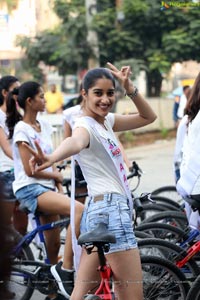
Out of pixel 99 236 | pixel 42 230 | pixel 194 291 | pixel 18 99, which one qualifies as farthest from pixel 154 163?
pixel 99 236

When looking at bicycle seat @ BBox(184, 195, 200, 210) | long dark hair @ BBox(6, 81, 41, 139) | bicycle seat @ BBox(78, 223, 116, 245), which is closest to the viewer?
bicycle seat @ BBox(78, 223, 116, 245)

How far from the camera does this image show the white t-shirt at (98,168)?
145 inches

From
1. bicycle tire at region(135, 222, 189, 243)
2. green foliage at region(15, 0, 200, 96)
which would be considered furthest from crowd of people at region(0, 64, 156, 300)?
green foliage at region(15, 0, 200, 96)

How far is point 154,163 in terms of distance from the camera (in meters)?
14.6

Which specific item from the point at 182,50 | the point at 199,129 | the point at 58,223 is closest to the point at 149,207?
the point at 58,223

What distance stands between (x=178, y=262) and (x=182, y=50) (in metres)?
13.9

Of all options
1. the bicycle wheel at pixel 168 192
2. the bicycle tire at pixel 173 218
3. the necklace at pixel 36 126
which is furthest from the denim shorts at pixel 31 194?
the bicycle wheel at pixel 168 192

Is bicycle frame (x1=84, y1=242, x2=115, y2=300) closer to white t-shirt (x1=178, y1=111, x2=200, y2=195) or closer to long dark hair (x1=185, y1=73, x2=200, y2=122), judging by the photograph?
white t-shirt (x1=178, y1=111, x2=200, y2=195)

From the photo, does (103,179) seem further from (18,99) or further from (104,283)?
(18,99)

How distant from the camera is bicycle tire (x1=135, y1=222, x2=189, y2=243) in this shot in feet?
16.5

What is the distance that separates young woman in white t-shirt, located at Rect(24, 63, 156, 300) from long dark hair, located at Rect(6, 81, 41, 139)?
141 centimetres

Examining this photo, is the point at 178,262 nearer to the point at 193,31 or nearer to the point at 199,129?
the point at 199,129

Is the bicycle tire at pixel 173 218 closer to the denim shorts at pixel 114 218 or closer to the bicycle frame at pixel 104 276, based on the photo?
the denim shorts at pixel 114 218

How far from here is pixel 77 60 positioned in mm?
18516
